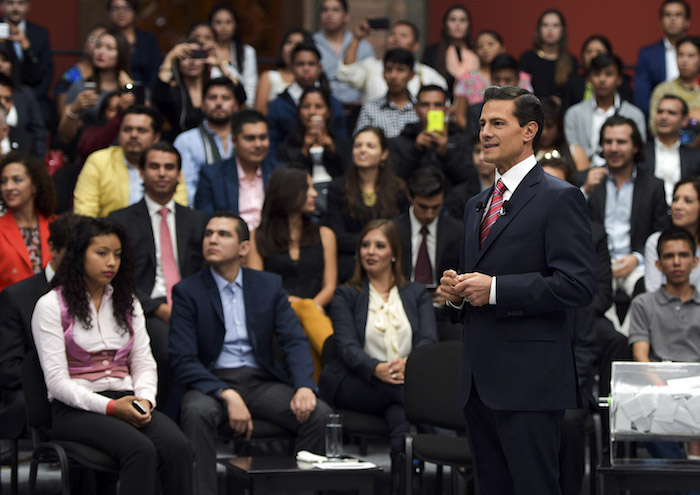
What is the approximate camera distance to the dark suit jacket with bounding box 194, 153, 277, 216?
700 centimetres

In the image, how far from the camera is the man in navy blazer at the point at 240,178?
7.01m

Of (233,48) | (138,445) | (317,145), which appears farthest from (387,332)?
(233,48)

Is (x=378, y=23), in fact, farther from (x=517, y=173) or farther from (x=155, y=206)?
(x=517, y=173)

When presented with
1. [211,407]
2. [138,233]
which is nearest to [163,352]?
[211,407]

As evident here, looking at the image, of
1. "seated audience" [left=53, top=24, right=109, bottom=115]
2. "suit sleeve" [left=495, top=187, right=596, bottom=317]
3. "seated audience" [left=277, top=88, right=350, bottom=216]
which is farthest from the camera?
"seated audience" [left=53, top=24, right=109, bottom=115]

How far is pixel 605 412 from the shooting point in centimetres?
484

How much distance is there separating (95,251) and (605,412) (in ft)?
7.52

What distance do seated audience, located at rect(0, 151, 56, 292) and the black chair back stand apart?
2.06m

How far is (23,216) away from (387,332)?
2.03 m

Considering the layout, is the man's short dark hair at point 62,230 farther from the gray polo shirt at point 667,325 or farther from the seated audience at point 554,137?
the seated audience at point 554,137

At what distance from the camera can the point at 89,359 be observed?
5.07 m

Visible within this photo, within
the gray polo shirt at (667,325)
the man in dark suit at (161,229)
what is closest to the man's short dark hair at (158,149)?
the man in dark suit at (161,229)

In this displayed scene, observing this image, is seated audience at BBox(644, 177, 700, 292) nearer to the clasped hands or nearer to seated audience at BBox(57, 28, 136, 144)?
the clasped hands

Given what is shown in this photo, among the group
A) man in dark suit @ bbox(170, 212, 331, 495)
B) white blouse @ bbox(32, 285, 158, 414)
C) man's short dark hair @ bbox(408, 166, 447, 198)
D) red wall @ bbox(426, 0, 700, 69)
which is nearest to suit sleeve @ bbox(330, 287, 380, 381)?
man in dark suit @ bbox(170, 212, 331, 495)
